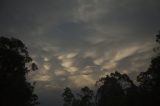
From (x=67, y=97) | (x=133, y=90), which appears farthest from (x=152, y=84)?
(x=67, y=97)

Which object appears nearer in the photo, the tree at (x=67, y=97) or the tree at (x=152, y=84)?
the tree at (x=152, y=84)

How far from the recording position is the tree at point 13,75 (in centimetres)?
5175

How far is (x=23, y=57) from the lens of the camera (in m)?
55.3

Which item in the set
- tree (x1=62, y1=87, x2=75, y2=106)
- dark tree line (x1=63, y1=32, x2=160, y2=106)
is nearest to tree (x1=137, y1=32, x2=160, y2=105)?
dark tree line (x1=63, y1=32, x2=160, y2=106)

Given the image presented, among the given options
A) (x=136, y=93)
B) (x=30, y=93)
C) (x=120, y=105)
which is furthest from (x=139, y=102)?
(x=30, y=93)

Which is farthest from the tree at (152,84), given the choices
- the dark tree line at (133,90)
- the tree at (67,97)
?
the tree at (67,97)

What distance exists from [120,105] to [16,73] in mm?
22159

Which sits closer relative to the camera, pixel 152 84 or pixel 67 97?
pixel 152 84

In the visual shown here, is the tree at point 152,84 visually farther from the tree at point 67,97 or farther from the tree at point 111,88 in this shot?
the tree at point 67,97

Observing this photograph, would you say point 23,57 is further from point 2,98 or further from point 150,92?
point 150,92

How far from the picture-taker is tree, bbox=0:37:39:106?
170 ft

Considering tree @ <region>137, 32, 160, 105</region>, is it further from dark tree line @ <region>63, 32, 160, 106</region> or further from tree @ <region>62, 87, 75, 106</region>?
tree @ <region>62, 87, 75, 106</region>

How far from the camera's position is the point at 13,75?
174 feet

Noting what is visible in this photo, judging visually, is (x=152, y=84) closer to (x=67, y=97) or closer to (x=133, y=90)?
(x=133, y=90)
